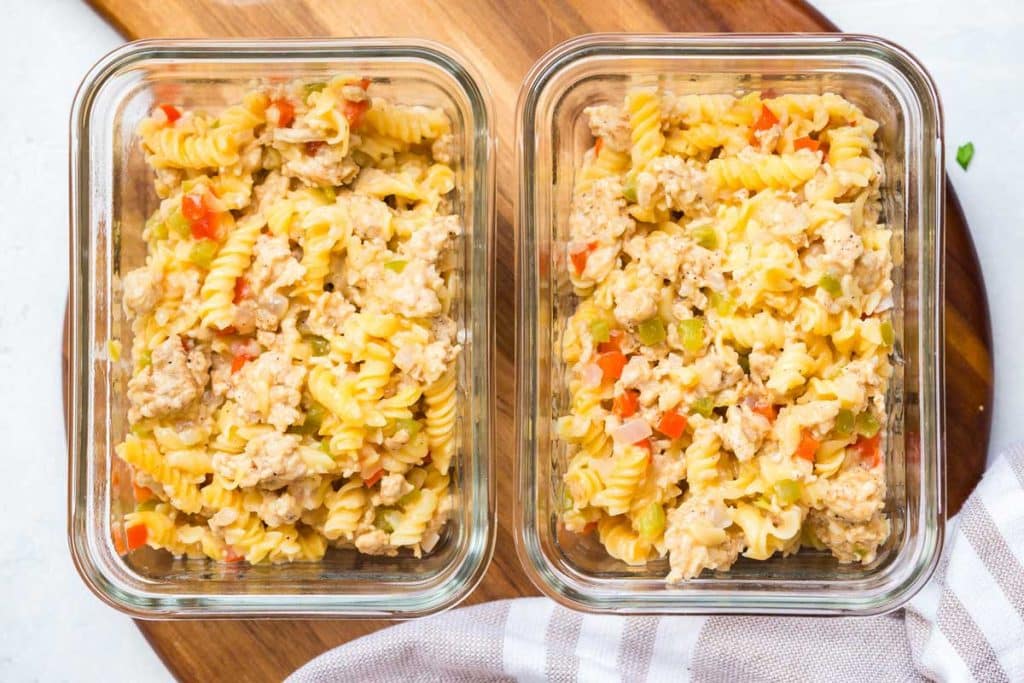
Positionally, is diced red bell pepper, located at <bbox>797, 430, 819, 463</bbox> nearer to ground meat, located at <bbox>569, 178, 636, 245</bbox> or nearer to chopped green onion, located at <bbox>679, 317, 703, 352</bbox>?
chopped green onion, located at <bbox>679, 317, 703, 352</bbox>

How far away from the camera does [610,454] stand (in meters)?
2.68

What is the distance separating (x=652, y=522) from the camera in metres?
2.60

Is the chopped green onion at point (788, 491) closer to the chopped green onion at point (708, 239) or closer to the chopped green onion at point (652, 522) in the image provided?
the chopped green onion at point (652, 522)

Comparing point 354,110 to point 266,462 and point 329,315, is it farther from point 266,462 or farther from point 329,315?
point 266,462

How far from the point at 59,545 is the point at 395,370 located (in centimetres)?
140

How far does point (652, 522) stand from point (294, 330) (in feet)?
3.43

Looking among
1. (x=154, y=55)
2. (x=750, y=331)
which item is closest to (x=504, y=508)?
(x=750, y=331)

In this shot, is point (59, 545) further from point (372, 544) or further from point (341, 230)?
point (341, 230)

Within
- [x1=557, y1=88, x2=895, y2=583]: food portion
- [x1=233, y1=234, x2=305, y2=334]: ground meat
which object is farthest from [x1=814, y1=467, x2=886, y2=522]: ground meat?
[x1=233, y1=234, x2=305, y2=334]: ground meat

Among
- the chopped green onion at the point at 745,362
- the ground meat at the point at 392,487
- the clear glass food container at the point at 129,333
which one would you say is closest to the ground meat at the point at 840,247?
the chopped green onion at the point at 745,362

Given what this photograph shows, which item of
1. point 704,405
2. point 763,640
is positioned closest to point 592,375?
point 704,405

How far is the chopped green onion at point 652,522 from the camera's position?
2.60m

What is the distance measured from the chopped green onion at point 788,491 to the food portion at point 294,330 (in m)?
0.85

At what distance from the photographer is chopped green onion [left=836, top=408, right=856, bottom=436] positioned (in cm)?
255
